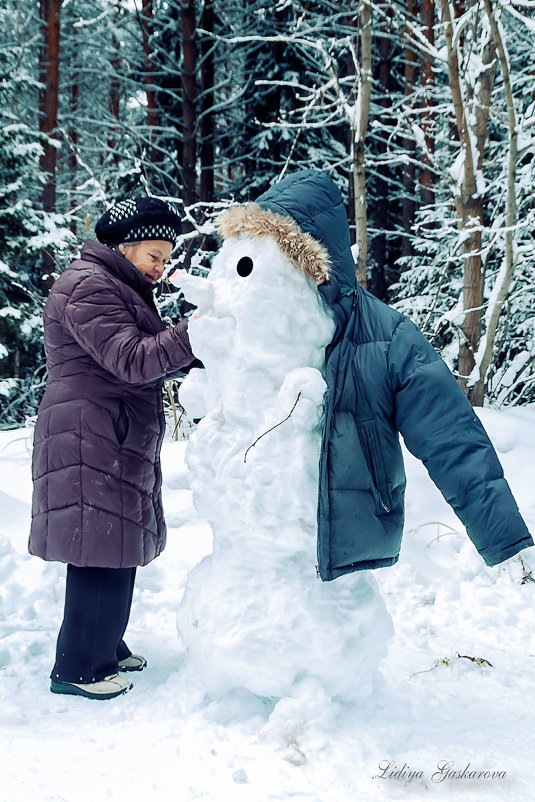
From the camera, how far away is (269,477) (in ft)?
6.67

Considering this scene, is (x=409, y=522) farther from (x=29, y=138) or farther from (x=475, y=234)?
(x=29, y=138)

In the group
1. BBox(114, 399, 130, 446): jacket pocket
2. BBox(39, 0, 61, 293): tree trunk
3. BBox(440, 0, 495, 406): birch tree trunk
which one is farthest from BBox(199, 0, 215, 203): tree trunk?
BBox(114, 399, 130, 446): jacket pocket

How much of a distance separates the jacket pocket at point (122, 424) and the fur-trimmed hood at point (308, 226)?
684 millimetres

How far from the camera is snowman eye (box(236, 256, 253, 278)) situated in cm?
209

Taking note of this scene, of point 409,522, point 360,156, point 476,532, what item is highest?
point 360,156

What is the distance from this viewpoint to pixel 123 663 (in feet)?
8.30

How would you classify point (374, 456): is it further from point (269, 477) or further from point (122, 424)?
point (122, 424)

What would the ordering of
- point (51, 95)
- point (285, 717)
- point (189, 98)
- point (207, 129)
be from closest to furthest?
point (285, 717) < point (189, 98) < point (207, 129) < point (51, 95)

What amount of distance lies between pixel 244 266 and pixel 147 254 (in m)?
0.54

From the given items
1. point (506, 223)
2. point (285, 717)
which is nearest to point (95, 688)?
point (285, 717)

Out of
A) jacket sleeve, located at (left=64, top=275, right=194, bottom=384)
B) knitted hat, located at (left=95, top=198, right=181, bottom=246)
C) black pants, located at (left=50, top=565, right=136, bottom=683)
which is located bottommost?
black pants, located at (left=50, top=565, right=136, bottom=683)

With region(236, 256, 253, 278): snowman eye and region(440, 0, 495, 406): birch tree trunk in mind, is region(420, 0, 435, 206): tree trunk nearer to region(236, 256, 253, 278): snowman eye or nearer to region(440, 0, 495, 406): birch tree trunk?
region(440, 0, 495, 406): birch tree trunk

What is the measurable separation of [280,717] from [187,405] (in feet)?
3.25

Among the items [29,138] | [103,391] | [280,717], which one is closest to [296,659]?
[280,717]
